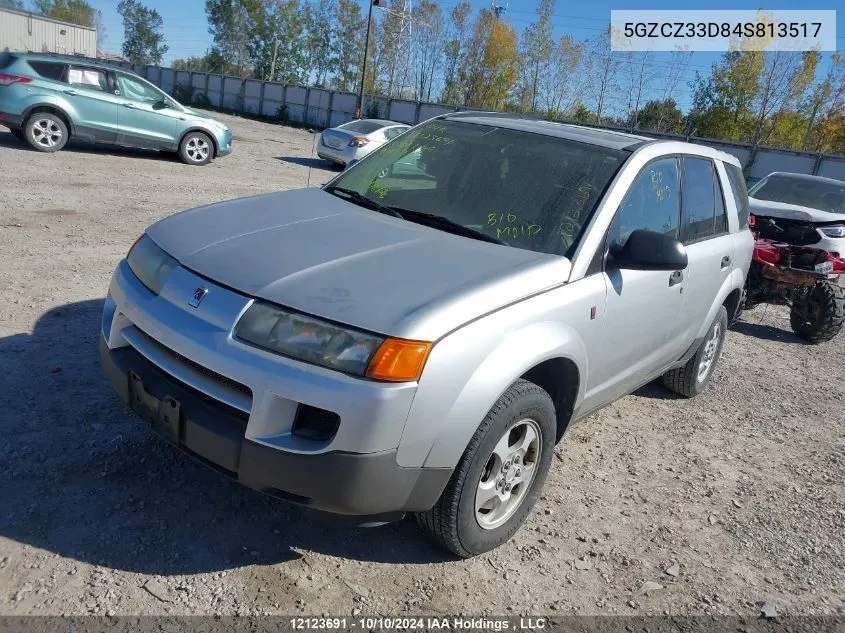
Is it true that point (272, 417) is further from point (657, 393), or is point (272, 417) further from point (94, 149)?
point (94, 149)

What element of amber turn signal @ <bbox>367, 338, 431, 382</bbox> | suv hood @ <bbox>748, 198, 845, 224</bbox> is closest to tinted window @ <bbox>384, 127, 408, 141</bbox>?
suv hood @ <bbox>748, 198, 845, 224</bbox>

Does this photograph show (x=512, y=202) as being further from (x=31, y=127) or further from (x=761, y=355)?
(x=31, y=127)

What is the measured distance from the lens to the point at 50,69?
12188 mm

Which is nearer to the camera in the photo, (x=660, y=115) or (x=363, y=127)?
(x=363, y=127)

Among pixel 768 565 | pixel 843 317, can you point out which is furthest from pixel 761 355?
pixel 768 565

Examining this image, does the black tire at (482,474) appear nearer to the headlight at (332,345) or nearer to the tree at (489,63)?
the headlight at (332,345)

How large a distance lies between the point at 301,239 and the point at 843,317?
6.44 meters

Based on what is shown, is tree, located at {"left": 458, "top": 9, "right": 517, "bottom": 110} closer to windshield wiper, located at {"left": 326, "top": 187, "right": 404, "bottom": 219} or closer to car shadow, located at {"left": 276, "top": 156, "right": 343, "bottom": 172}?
car shadow, located at {"left": 276, "top": 156, "right": 343, "bottom": 172}

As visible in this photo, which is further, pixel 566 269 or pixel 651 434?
pixel 651 434

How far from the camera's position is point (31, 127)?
39.9 ft

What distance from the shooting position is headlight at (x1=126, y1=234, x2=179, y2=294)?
303cm

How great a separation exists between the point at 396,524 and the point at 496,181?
70.0 inches

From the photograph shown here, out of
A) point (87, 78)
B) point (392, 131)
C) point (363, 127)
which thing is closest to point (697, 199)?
point (87, 78)

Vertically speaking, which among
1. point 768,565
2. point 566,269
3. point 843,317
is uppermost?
point 566,269
